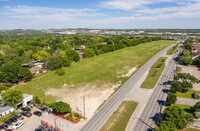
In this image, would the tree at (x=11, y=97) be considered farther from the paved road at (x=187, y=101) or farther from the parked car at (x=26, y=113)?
the paved road at (x=187, y=101)

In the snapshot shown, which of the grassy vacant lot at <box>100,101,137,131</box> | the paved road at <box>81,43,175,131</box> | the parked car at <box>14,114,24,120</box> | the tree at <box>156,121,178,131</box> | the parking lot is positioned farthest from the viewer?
the parked car at <box>14,114,24,120</box>

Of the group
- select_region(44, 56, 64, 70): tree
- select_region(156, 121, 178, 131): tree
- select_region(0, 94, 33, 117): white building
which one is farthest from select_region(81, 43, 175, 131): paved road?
select_region(44, 56, 64, 70): tree

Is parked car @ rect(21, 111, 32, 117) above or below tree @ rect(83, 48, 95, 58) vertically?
below

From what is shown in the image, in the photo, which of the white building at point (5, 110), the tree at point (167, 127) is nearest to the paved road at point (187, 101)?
the tree at point (167, 127)

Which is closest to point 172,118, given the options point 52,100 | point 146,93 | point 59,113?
point 146,93

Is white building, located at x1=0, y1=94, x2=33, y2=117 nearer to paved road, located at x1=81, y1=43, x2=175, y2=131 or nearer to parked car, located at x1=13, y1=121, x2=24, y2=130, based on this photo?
parked car, located at x1=13, y1=121, x2=24, y2=130

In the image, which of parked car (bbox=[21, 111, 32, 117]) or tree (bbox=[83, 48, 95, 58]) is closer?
parked car (bbox=[21, 111, 32, 117])
